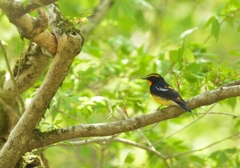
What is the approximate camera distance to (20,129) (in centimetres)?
333

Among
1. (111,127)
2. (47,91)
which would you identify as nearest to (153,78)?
(111,127)

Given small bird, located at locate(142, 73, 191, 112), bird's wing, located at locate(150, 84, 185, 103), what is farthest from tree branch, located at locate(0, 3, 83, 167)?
bird's wing, located at locate(150, 84, 185, 103)

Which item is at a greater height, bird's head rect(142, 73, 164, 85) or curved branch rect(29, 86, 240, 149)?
curved branch rect(29, 86, 240, 149)

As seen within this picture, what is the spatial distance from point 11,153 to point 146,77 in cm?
245

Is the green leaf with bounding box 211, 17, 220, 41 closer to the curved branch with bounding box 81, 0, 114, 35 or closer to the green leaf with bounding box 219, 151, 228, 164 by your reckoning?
the green leaf with bounding box 219, 151, 228, 164

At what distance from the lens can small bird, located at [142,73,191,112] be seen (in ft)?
15.5

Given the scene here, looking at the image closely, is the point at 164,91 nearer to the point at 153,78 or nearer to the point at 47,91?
the point at 153,78

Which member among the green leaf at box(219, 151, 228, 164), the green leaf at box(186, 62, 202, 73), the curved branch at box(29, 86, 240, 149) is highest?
the green leaf at box(186, 62, 202, 73)

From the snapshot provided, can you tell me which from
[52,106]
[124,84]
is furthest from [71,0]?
[52,106]

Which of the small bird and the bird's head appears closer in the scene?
the small bird

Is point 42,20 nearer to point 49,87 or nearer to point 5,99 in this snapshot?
point 49,87

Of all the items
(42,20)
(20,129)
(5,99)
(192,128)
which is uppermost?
(42,20)

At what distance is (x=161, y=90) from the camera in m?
4.96

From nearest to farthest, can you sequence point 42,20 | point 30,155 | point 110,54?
1. point 42,20
2. point 30,155
3. point 110,54
